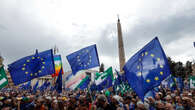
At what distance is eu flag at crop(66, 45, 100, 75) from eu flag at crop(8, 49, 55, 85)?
4.83 feet

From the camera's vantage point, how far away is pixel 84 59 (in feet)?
31.7

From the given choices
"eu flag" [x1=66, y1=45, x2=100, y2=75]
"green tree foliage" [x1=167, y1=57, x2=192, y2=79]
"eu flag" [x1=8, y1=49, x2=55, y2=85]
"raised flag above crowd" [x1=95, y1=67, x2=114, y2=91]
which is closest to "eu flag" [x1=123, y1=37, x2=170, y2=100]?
"eu flag" [x1=66, y1=45, x2=100, y2=75]

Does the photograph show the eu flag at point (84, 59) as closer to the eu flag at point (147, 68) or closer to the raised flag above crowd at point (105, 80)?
the raised flag above crowd at point (105, 80)

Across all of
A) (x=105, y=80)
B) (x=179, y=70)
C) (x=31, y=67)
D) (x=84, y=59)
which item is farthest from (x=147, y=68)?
(x=179, y=70)

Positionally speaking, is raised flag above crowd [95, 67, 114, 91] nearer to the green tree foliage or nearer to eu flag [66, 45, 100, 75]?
eu flag [66, 45, 100, 75]

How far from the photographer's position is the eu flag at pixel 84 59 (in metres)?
9.55

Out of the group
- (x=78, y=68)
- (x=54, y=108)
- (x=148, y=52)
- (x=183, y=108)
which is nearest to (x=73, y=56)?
(x=78, y=68)

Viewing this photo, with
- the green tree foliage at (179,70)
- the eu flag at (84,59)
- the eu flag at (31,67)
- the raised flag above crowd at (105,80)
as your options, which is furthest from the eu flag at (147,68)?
the green tree foliage at (179,70)

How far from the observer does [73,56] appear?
9.97m

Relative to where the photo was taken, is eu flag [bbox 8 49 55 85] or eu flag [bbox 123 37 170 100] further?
eu flag [bbox 8 49 55 85]

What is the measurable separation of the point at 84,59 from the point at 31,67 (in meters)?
3.65

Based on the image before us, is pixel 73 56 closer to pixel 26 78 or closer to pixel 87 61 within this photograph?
pixel 87 61

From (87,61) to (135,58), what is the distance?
14.7 feet

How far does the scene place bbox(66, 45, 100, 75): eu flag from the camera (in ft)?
31.3
